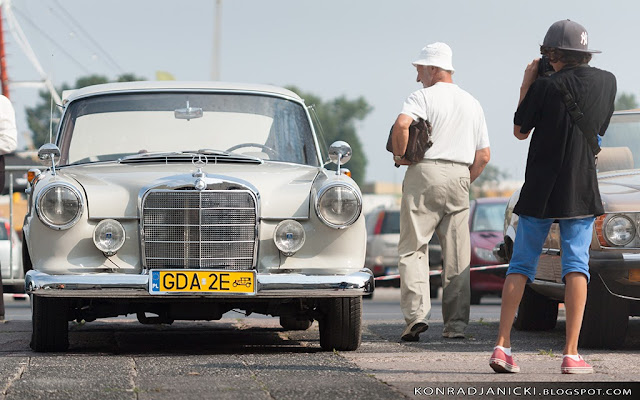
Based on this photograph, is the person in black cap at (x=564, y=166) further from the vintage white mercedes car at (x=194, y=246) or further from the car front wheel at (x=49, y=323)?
the car front wheel at (x=49, y=323)

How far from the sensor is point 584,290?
6.18 metres

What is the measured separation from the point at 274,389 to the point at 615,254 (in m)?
2.74

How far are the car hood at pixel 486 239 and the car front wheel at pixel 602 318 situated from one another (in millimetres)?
10289

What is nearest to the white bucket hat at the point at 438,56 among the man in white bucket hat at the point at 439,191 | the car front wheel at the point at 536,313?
the man in white bucket hat at the point at 439,191

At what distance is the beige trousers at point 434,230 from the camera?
27.2 feet

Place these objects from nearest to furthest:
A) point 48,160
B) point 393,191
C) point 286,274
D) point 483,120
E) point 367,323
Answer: point 286,274 < point 48,160 < point 483,120 < point 367,323 < point 393,191

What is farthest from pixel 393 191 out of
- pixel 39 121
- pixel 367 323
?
pixel 367 323

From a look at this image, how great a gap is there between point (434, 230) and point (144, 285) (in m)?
2.47

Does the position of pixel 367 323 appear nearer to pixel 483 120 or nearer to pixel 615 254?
pixel 483 120

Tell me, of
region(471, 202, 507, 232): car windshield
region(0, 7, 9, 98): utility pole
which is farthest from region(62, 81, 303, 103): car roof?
region(0, 7, 9, 98): utility pole

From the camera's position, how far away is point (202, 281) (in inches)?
276

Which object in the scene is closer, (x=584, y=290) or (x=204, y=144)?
(x=584, y=290)

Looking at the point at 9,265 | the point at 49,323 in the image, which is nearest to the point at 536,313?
the point at 49,323

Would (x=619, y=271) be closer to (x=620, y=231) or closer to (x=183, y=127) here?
(x=620, y=231)
